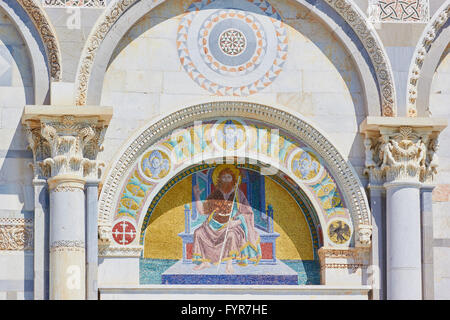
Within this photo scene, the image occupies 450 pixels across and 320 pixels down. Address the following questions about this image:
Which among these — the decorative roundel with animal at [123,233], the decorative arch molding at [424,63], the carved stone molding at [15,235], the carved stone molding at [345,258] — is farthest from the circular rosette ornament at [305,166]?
the carved stone molding at [15,235]

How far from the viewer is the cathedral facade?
2097cm

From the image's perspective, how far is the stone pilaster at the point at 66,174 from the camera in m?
20.5

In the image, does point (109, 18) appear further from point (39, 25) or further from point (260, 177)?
point (260, 177)

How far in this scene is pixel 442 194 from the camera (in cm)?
2170

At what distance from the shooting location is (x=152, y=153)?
70.4ft

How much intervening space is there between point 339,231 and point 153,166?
2.35 metres

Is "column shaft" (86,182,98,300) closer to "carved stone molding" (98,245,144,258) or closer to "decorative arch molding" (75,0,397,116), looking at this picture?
"carved stone molding" (98,245,144,258)

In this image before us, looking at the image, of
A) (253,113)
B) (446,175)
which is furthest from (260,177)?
(446,175)

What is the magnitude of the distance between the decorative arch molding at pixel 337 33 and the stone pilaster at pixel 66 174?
0.43 metres

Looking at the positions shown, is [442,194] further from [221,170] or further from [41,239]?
[41,239]

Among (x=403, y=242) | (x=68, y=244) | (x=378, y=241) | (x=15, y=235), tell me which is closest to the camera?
(x=68, y=244)

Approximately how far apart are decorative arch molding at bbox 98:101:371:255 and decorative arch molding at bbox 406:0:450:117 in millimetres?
1106

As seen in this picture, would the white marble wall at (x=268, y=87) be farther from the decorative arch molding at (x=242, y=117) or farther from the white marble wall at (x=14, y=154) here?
the white marble wall at (x=14, y=154)

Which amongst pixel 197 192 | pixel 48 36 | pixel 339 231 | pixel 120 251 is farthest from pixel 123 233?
pixel 339 231
